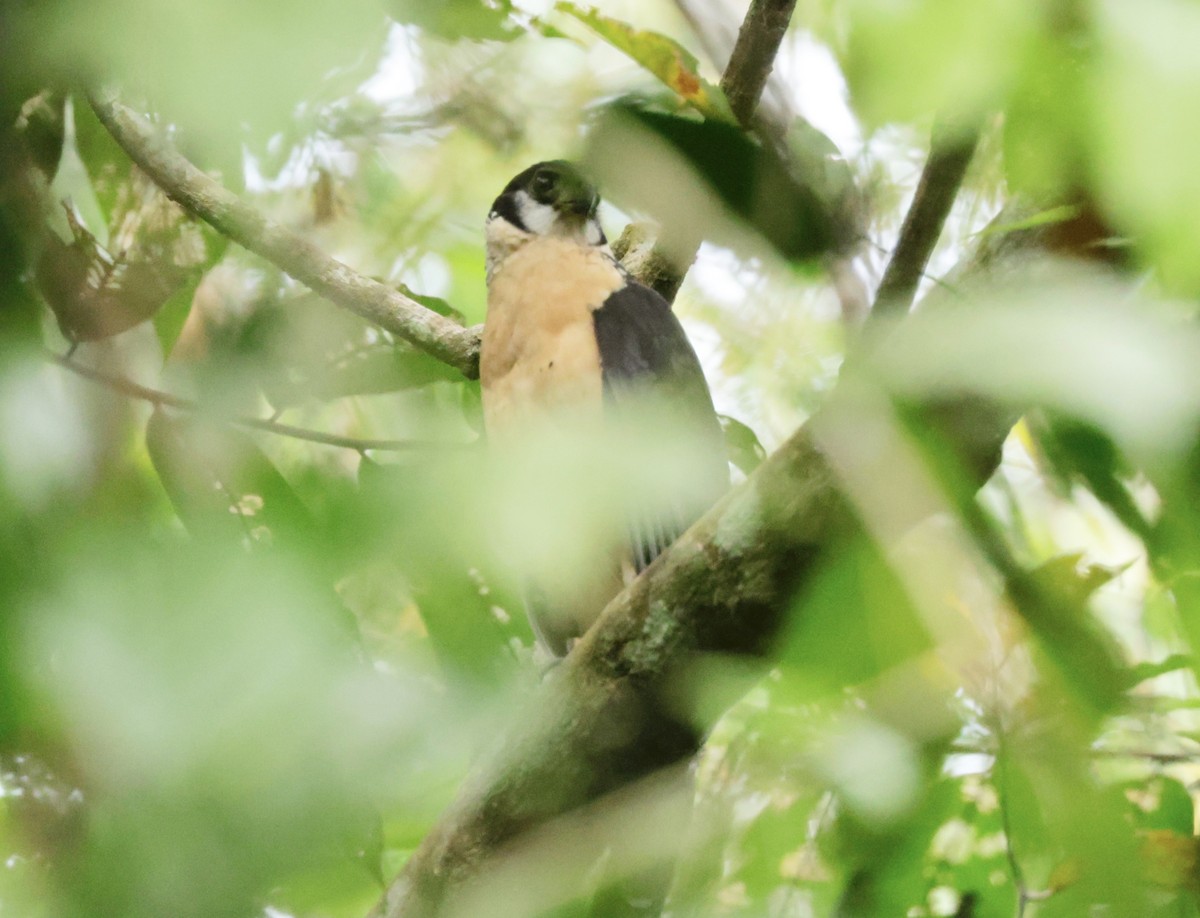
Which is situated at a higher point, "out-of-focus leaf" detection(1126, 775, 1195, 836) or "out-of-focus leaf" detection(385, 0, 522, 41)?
"out-of-focus leaf" detection(385, 0, 522, 41)

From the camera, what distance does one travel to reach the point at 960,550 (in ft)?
1.32

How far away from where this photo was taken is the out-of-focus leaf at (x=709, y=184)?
0.50 metres

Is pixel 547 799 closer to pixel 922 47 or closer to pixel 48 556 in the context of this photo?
pixel 48 556

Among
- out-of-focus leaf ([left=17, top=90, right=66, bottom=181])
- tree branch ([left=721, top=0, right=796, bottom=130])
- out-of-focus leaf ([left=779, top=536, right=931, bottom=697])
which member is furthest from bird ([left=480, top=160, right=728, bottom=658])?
out-of-focus leaf ([left=779, top=536, right=931, bottom=697])

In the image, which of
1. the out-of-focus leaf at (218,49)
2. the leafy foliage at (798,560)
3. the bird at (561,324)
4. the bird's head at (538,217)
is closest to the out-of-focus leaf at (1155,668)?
the leafy foliage at (798,560)

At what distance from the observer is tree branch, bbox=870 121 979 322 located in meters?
0.44

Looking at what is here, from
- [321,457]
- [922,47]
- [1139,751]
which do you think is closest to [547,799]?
[321,457]

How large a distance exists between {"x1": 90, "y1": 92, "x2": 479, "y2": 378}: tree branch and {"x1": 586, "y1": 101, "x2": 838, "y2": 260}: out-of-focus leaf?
16.1 inches

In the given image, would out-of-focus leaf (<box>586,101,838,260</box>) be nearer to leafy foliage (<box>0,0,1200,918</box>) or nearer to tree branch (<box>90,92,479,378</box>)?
leafy foliage (<box>0,0,1200,918</box>)

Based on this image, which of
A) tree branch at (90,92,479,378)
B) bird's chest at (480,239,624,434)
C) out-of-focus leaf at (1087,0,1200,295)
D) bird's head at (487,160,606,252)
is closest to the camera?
out-of-focus leaf at (1087,0,1200,295)

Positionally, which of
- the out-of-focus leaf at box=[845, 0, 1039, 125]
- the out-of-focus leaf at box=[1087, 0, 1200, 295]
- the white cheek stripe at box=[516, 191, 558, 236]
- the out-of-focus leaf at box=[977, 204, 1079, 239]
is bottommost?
the out-of-focus leaf at box=[977, 204, 1079, 239]

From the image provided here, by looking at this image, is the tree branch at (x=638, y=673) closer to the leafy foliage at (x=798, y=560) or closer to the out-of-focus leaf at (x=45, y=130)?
the leafy foliage at (x=798, y=560)

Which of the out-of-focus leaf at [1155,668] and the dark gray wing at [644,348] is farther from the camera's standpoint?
the dark gray wing at [644,348]

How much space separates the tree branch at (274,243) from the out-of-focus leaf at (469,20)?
223mm
